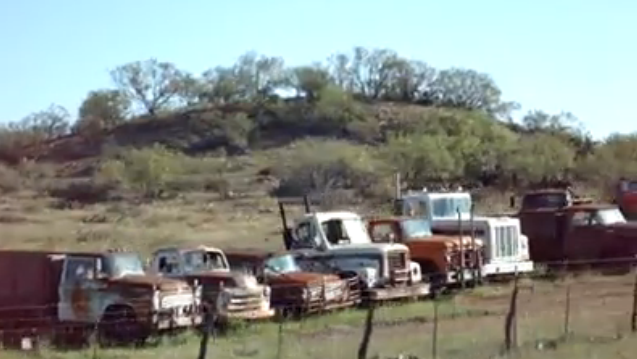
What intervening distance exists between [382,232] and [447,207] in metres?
4.79

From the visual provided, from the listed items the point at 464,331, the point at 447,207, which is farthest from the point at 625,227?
the point at 464,331

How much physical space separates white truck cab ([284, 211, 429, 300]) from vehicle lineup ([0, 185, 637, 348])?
32 millimetres

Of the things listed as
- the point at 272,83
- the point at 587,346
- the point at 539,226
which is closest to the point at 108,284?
the point at 587,346

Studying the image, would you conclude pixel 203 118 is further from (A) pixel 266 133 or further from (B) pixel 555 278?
(B) pixel 555 278

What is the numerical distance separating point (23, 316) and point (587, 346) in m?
11.1

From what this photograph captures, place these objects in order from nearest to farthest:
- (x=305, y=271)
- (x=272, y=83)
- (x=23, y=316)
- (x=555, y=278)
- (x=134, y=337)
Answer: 1. (x=134, y=337)
2. (x=23, y=316)
3. (x=305, y=271)
4. (x=555, y=278)
5. (x=272, y=83)

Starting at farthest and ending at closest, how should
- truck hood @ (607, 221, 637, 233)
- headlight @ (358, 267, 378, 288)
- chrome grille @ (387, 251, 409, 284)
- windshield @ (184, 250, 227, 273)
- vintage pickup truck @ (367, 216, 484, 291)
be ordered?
truck hood @ (607, 221, 637, 233), vintage pickup truck @ (367, 216, 484, 291), chrome grille @ (387, 251, 409, 284), headlight @ (358, 267, 378, 288), windshield @ (184, 250, 227, 273)

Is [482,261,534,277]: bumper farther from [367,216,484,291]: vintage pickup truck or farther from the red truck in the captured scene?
the red truck

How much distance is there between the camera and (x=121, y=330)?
25.9m

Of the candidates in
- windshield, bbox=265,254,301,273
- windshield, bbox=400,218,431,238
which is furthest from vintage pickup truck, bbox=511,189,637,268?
windshield, bbox=265,254,301,273

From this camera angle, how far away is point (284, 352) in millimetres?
23172

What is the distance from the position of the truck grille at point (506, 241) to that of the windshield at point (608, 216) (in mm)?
2943

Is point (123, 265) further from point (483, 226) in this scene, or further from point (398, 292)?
point (483, 226)

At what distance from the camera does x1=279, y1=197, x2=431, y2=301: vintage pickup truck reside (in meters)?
32.9
